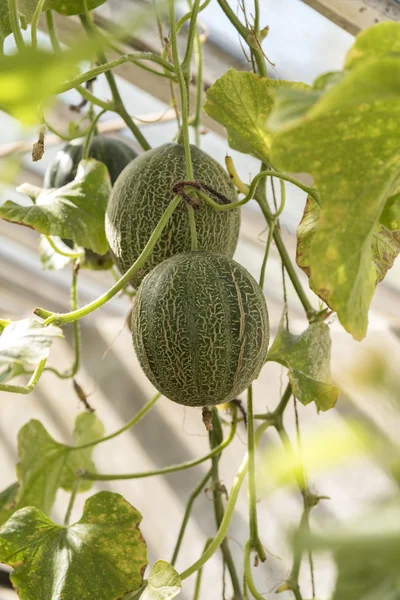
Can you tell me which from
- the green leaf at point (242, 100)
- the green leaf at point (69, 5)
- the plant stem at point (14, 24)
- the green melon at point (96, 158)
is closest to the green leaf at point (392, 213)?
the green leaf at point (242, 100)

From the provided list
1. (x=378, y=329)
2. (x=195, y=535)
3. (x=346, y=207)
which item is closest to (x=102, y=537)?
(x=346, y=207)

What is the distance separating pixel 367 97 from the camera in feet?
0.57

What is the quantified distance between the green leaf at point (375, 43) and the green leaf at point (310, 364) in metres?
0.51

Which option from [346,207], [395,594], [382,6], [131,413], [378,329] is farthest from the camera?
[131,413]

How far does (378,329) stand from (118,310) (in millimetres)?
1801

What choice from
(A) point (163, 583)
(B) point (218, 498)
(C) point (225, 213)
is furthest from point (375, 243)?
(B) point (218, 498)

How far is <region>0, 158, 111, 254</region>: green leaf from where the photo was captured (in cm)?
71

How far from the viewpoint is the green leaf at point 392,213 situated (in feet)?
1.41

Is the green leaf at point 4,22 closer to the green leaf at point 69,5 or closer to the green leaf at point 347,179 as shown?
the green leaf at point 69,5

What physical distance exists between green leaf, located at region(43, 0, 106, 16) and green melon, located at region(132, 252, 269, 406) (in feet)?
1.07

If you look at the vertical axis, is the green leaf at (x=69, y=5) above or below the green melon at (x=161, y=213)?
above

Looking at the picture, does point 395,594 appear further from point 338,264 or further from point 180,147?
point 180,147

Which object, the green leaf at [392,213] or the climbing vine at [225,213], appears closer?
the climbing vine at [225,213]

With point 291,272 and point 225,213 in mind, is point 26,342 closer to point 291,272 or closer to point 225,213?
point 225,213
